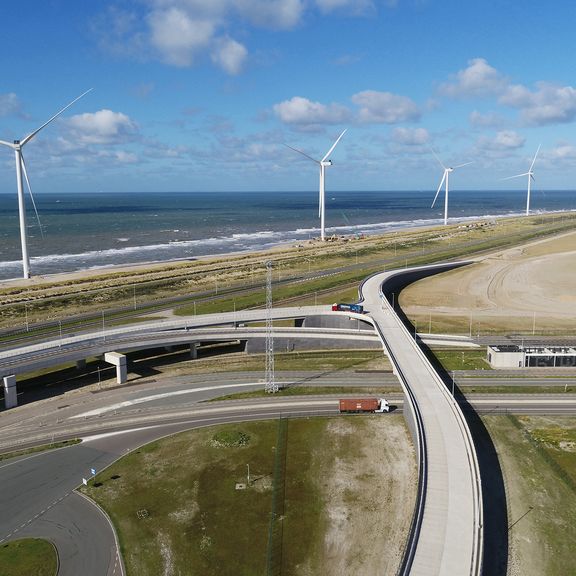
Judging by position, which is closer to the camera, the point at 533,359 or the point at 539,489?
the point at 539,489

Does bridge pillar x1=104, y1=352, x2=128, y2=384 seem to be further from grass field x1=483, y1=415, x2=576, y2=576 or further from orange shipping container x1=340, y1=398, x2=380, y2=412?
grass field x1=483, y1=415, x2=576, y2=576

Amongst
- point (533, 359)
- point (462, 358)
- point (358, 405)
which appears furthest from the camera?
point (462, 358)

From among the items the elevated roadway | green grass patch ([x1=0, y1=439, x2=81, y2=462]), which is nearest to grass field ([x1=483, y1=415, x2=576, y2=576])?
the elevated roadway

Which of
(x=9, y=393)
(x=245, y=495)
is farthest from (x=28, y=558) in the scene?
(x=9, y=393)

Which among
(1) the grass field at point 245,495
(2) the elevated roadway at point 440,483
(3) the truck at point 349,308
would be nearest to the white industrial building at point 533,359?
(2) the elevated roadway at point 440,483

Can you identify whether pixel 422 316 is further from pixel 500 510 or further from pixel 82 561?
pixel 82 561

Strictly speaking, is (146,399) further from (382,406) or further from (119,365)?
(382,406)
